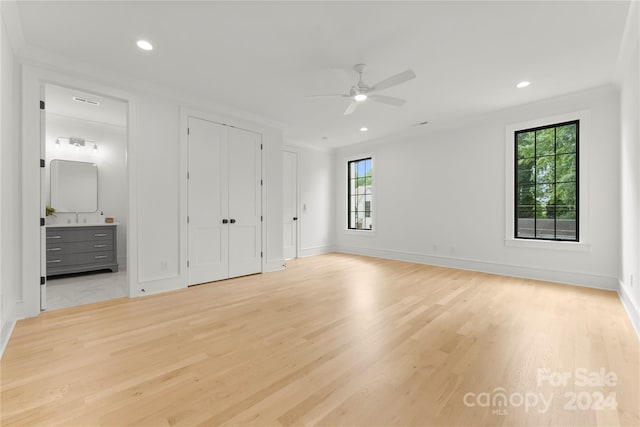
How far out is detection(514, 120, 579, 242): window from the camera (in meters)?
4.29

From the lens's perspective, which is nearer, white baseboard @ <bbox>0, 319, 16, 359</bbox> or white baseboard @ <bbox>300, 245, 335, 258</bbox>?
white baseboard @ <bbox>0, 319, 16, 359</bbox>

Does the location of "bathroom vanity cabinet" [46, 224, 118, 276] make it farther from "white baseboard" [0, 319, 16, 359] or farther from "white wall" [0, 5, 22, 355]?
"white baseboard" [0, 319, 16, 359]

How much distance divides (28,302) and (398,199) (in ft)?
20.0

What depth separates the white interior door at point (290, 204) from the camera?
6.68m

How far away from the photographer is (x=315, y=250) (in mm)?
7289

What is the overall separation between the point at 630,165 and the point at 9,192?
6397mm

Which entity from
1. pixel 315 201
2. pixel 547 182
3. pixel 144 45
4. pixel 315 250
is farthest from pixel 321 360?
pixel 315 201

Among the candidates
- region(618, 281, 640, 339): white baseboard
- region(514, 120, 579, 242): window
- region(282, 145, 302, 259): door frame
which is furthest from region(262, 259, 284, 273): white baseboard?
region(618, 281, 640, 339): white baseboard

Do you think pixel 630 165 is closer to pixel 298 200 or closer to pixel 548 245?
pixel 548 245

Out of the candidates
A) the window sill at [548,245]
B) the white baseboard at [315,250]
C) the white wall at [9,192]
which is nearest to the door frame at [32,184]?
the white wall at [9,192]

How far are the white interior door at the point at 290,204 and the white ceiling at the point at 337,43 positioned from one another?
258 centimetres

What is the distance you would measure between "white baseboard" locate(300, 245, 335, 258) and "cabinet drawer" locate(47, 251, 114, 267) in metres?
3.88

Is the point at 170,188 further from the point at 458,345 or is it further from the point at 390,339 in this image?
the point at 458,345

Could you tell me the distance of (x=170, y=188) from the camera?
399 centimetres
